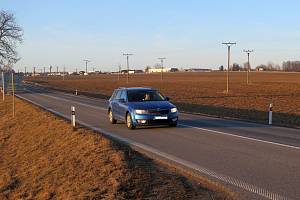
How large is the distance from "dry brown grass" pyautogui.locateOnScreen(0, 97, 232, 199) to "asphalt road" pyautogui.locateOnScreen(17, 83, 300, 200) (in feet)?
2.26

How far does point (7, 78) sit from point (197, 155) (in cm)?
2814

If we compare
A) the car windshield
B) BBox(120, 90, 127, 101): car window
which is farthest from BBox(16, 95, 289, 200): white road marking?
BBox(120, 90, 127, 101): car window

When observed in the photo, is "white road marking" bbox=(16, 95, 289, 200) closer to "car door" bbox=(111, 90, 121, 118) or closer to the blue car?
the blue car

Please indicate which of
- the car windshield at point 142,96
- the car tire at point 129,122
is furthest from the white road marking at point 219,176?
the car windshield at point 142,96

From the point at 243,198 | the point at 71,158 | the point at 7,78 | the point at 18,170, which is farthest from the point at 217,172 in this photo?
the point at 7,78

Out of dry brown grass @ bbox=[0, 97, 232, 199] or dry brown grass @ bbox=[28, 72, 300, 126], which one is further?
dry brown grass @ bbox=[28, 72, 300, 126]

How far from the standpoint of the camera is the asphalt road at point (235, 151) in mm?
8883

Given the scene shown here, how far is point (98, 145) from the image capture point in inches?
570

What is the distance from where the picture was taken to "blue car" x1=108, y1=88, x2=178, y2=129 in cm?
1839

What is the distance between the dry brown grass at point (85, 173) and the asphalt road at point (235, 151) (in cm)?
69

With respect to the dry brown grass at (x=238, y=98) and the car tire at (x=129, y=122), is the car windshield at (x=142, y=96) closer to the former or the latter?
the car tire at (x=129, y=122)

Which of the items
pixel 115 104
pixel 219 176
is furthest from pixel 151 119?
pixel 219 176

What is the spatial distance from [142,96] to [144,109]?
5.06ft

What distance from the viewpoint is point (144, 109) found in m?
18.4
